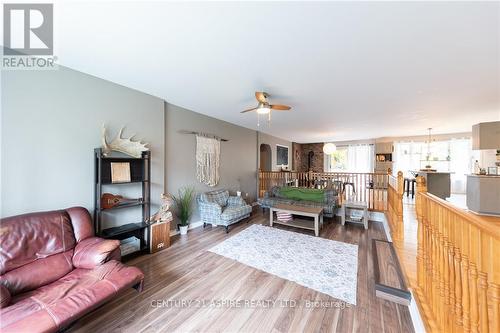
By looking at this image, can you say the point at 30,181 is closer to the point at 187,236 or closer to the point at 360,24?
the point at 187,236

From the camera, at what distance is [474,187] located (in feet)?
12.5

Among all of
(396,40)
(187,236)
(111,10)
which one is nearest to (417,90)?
(396,40)

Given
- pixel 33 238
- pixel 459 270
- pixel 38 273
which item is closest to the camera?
pixel 459 270

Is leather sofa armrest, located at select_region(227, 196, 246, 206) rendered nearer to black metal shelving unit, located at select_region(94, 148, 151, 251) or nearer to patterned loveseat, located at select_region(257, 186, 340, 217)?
patterned loveseat, located at select_region(257, 186, 340, 217)

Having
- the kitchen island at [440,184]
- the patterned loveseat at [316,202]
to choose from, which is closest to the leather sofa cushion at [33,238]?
the patterned loveseat at [316,202]

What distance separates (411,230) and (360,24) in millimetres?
3652

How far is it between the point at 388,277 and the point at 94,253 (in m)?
3.32

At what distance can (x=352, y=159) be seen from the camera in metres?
9.12

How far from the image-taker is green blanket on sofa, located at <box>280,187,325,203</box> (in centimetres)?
450

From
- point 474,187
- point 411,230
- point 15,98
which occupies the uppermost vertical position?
point 15,98

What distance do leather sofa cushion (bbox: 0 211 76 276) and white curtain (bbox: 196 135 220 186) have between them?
2.49 metres

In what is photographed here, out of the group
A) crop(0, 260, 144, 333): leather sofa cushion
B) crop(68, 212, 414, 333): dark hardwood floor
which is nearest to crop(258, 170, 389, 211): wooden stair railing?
crop(68, 212, 414, 333): dark hardwood floor

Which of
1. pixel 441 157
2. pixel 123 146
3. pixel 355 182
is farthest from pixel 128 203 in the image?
pixel 441 157

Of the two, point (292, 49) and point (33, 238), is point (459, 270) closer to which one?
point (292, 49)
